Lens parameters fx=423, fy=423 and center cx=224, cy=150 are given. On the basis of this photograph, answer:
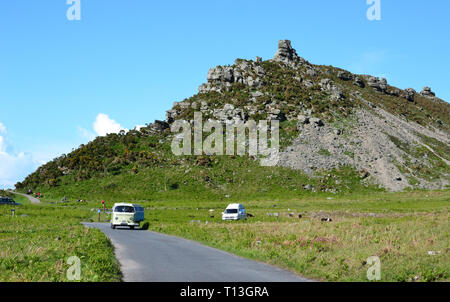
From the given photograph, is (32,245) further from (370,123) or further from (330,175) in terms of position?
(370,123)

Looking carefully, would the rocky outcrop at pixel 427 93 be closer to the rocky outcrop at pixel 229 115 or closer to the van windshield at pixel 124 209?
the rocky outcrop at pixel 229 115

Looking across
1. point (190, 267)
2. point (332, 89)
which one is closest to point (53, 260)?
point (190, 267)

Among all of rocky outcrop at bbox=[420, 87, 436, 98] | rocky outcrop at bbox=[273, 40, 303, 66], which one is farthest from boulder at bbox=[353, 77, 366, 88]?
rocky outcrop at bbox=[420, 87, 436, 98]

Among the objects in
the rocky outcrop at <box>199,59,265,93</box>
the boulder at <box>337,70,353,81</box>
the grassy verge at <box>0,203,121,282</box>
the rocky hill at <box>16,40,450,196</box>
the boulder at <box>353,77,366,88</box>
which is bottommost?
the grassy verge at <box>0,203,121,282</box>

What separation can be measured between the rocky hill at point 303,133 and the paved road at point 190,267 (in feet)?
208

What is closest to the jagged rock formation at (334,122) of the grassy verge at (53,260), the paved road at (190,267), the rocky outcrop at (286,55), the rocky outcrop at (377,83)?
the rocky outcrop at (286,55)

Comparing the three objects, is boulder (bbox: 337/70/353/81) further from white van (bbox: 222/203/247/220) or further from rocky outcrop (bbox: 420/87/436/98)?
white van (bbox: 222/203/247/220)

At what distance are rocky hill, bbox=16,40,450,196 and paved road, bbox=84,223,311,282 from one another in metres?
63.4

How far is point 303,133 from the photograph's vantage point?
98125 millimetres

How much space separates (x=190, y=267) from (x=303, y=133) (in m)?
85.0

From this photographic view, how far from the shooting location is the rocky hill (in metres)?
89.5

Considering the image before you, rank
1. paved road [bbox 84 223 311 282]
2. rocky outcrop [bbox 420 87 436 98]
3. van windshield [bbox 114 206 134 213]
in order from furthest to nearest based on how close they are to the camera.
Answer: rocky outcrop [bbox 420 87 436 98] → van windshield [bbox 114 206 134 213] → paved road [bbox 84 223 311 282]

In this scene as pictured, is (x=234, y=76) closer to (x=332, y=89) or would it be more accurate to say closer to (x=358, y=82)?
(x=332, y=89)
